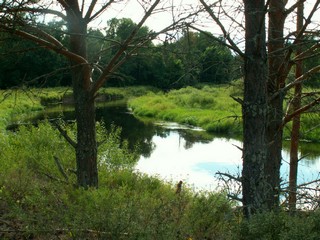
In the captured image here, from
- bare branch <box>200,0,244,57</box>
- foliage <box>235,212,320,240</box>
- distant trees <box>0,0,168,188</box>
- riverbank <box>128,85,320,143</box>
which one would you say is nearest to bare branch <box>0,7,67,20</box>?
distant trees <box>0,0,168,188</box>

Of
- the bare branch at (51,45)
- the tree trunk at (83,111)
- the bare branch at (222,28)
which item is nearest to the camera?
the bare branch at (222,28)

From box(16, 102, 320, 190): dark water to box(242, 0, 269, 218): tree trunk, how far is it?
6.23 m

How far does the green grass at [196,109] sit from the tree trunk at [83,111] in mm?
16860

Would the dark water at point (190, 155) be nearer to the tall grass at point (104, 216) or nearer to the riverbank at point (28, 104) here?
the riverbank at point (28, 104)

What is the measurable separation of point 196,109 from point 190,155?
14.4 metres

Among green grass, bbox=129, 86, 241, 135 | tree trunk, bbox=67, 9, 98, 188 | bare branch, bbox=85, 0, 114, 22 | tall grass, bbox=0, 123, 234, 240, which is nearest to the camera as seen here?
tall grass, bbox=0, 123, 234, 240

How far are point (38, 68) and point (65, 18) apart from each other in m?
38.6

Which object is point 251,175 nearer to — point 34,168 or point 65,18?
point 65,18

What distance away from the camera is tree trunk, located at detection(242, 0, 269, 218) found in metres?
3.24

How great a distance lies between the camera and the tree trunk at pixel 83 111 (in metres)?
4.76

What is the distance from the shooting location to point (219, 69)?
14.4ft

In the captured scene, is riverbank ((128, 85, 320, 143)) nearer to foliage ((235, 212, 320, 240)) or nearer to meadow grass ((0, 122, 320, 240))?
meadow grass ((0, 122, 320, 240))

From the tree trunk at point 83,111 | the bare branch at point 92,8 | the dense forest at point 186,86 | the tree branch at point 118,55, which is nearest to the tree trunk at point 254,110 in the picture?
the dense forest at point 186,86

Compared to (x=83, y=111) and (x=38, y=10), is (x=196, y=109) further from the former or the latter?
(x=38, y=10)
